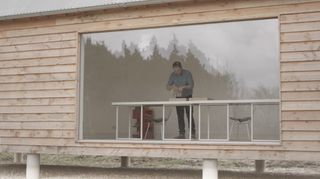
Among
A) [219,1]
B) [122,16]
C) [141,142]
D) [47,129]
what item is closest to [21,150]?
[47,129]

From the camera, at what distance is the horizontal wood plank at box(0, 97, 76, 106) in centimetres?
997

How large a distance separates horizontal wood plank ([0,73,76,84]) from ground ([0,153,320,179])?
2.36m

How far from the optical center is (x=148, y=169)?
14672 mm

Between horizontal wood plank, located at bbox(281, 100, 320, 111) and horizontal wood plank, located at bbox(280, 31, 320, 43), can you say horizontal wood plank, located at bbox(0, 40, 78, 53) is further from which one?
horizontal wood plank, located at bbox(281, 100, 320, 111)

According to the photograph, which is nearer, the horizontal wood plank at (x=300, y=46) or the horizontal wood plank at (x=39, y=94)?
the horizontal wood plank at (x=300, y=46)

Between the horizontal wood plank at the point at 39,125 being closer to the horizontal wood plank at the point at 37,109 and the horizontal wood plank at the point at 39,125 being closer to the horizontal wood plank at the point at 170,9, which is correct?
the horizontal wood plank at the point at 37,109

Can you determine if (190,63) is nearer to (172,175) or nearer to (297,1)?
(172,175)

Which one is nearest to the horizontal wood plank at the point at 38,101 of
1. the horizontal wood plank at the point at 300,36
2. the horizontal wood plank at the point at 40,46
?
the horizontal wood plank at the point at 40,46

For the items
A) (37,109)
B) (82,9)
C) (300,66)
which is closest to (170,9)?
(82,9)

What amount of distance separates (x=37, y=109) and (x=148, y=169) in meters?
5.12

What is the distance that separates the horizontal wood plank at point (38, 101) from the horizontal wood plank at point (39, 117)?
208 mm

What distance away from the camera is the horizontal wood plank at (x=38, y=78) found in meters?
9.99

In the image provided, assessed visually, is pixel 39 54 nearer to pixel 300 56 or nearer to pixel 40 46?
pixel 40 46

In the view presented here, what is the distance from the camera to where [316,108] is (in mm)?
8062
